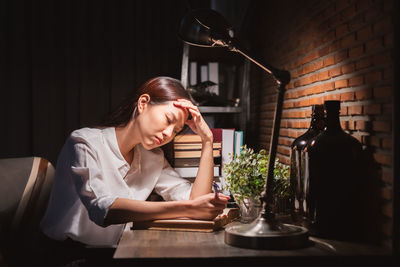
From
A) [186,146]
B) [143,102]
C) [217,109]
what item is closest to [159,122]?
[143,102]

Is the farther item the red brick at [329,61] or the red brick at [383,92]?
the red brick at [329,61]

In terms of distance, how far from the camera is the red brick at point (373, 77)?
1.23 m

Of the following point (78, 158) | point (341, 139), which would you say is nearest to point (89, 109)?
point (78, 158)

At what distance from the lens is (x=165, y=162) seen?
6.89ft

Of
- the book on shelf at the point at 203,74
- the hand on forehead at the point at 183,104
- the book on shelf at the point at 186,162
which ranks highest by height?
the book on shelf at the point at 203,74

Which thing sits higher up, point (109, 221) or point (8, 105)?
point (8, 105)

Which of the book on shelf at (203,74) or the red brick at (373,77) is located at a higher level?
the book on shelf at (203,74)

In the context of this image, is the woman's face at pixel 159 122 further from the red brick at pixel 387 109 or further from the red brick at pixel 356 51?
the red brick at pixel 387 109

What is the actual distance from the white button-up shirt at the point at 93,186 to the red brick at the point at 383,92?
0.97 meters

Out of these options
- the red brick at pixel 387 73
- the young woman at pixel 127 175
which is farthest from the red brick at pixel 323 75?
the young woman at pixel 127 175

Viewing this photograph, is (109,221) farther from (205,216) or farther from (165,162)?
(165,162)

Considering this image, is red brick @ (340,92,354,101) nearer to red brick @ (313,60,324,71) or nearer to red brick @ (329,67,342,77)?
red brick @ (329,67,342,77)

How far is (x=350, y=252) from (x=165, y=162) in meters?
1.18

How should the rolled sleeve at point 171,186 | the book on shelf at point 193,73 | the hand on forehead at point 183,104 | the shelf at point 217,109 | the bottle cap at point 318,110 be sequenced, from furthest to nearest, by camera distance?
1. the book on shelf at point 193,73
2. the shelf at point 217,109
3. the rolled sleeve at point 171,186
4. the hand on forehead at point 183,104
5. the bottle cap at point 318,110
